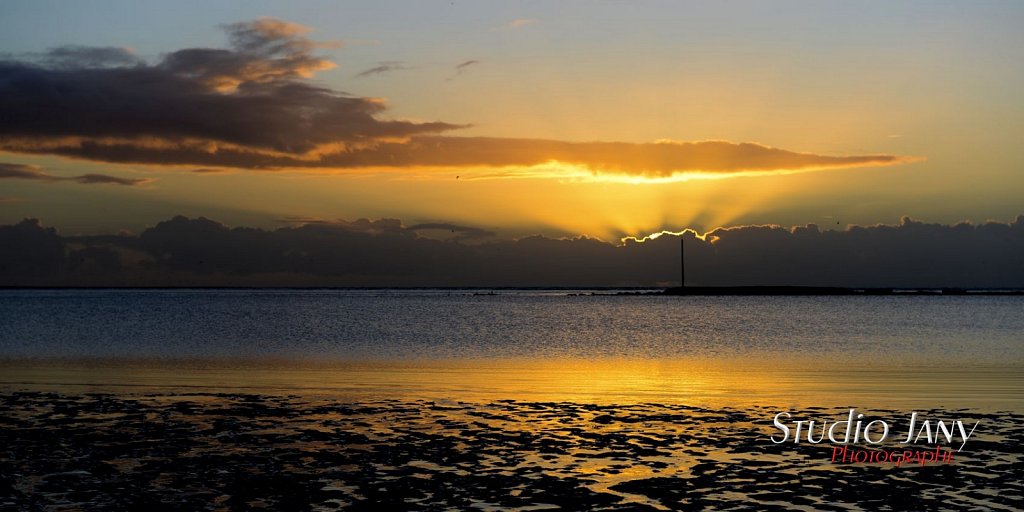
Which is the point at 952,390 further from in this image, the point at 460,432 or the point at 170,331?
the point at 170,331

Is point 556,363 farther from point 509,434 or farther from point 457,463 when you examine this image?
point 457,463

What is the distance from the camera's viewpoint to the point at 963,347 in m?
65.9

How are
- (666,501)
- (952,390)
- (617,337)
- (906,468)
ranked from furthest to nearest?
1. (617,337)
2. (952,390)
3. (906,468)
4. (666,501)

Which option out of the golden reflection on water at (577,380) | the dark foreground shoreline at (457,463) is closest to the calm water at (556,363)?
the golden reflection on water at (577,380)

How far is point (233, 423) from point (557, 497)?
43.6ft

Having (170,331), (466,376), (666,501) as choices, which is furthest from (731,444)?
(170,331)

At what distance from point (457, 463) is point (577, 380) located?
22.1 meters

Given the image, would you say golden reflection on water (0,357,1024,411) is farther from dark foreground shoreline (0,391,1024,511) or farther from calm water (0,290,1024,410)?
dark foreground shoreline (0,391,1024,511)

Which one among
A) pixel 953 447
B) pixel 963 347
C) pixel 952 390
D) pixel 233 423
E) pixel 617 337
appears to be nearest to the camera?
pixel 953 447

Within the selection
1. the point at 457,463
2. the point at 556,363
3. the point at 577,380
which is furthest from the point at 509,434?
the point at 556,363

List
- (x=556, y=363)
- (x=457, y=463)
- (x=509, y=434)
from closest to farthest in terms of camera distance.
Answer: (x=457, y=463) < (x=509, y=434) < (x=556, y=363)

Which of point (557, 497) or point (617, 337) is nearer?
point (557, 497)

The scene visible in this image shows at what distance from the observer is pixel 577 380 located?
42469mm

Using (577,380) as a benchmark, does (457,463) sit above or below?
above
